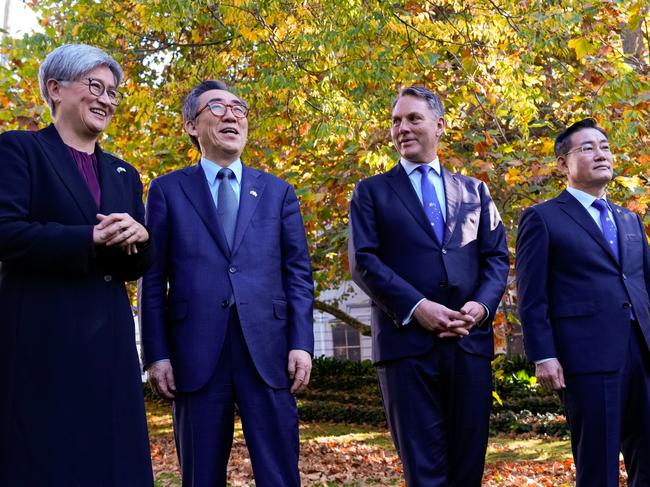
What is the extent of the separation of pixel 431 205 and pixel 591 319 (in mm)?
1163

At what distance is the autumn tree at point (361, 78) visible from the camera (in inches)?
329

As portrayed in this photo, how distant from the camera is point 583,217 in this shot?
17.7ft

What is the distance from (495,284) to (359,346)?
29.3 metres

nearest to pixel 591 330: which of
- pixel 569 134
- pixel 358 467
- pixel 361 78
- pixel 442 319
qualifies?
pixel 442 319

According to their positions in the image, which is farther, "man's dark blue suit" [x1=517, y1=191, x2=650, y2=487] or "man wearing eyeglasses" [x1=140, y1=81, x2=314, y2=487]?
"man's dark blue suit" [x1=517, y1=191, x2=650, y2=487]

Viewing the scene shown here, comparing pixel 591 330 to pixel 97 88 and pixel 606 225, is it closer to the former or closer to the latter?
pixel 606 225

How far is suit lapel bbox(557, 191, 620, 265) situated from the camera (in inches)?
209

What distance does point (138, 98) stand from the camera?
10227 mm

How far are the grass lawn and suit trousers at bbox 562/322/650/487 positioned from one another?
12.5 ft

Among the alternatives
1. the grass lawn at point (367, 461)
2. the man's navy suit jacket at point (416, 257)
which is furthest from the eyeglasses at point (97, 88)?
the grass lawn at point (367, 461)

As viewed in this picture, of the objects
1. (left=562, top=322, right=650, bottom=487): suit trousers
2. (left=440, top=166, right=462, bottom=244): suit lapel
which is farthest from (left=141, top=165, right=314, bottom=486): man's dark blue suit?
(left=562, top=322, right=650, bottom=487): suit trousers

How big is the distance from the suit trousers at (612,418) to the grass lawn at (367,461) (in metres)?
3.80

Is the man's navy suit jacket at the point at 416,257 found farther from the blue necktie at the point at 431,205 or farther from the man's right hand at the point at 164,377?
the man's right hand at the point at 164,377

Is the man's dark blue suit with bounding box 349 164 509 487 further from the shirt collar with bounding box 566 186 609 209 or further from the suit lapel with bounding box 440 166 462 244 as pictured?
the shirt collar with bounding box 566 186 609 209
